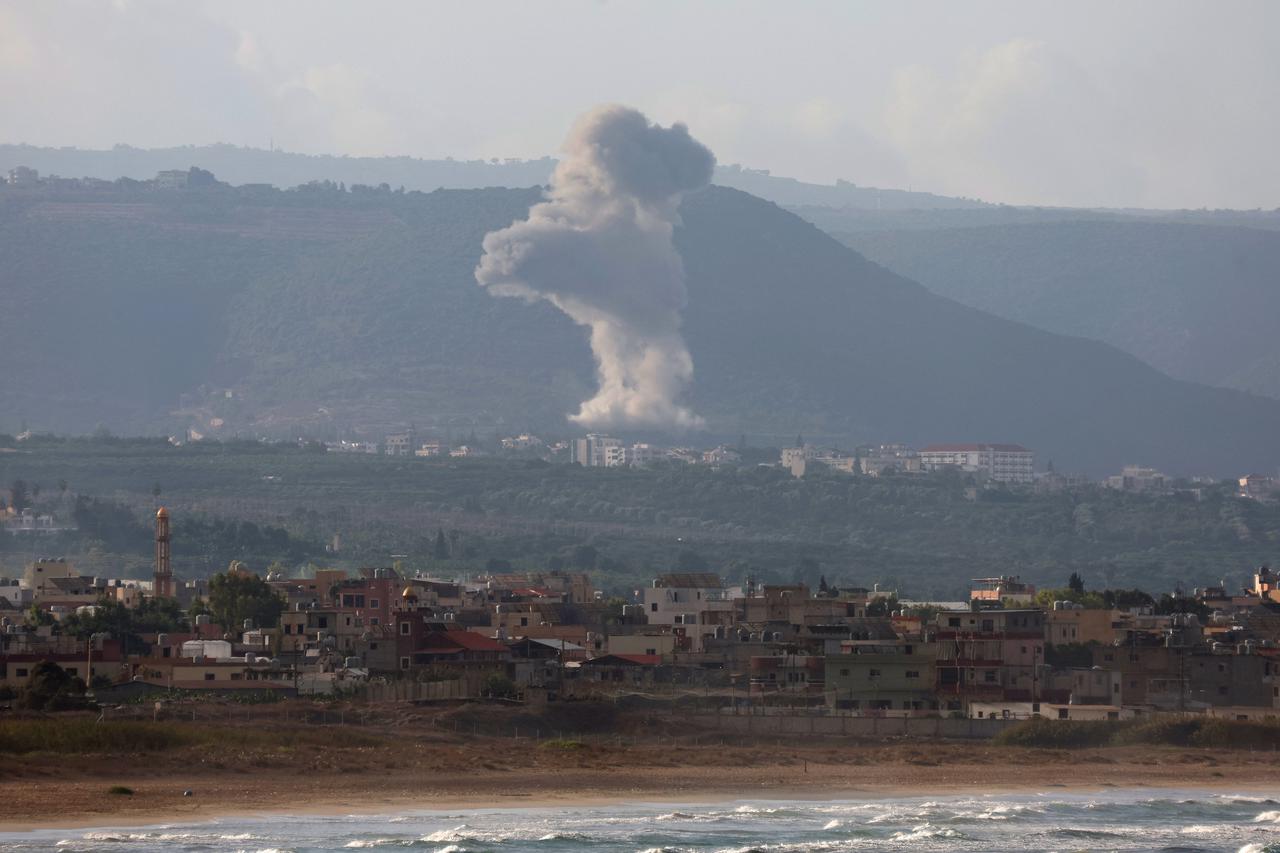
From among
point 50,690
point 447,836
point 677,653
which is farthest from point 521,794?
point 677,653

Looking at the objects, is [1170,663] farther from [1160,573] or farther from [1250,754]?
[1160,573]

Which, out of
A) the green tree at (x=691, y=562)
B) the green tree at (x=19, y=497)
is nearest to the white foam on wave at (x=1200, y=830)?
the green tree at (x=691, y=562)

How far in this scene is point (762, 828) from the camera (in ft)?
175

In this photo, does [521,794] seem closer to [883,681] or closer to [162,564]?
[883,681]

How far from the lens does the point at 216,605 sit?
97.2 metres

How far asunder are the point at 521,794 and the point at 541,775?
227cm

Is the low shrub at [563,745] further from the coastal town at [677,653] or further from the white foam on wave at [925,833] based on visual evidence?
the white foam on wave at [925,833]

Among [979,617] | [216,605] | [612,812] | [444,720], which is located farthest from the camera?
[216,605]

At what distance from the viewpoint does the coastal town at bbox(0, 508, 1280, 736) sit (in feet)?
233

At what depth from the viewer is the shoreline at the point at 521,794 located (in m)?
51.9

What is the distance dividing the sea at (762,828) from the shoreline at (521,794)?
1.53 feet

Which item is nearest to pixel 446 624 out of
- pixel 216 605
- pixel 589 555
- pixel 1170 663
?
pixel 216 605

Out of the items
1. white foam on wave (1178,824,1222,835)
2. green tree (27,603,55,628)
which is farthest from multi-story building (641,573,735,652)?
white foam on wave (1178,824,1222,835)

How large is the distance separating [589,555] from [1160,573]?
3434 centimetres
